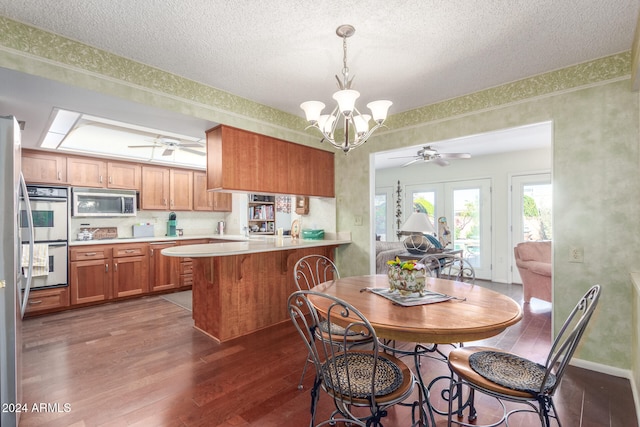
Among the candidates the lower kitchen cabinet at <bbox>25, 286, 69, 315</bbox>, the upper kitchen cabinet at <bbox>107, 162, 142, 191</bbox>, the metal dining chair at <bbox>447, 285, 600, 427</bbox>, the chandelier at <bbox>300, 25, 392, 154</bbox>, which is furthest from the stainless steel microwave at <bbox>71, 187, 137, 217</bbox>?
the metal dining chair at <bbox>447, 285, 600, 427</bbox>

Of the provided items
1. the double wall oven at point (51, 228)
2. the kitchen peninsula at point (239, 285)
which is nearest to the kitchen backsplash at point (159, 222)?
the double wall oven at point (51, 228)

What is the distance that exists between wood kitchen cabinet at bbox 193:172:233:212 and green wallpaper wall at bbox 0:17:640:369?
308 centimetres

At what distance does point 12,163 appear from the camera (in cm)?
169

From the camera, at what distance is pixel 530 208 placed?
5.45m

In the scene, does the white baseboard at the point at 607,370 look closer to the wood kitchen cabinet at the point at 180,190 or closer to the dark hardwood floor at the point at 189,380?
the dark hardwood floor at the point at 189,380

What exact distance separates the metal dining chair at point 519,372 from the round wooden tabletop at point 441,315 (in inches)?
9.0

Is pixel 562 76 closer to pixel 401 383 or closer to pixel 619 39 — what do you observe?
pixel 619 39

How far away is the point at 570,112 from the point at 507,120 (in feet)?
1.50

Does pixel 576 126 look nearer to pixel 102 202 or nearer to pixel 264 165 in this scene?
pixel 264 165

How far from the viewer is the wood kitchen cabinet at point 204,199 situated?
5785 mm

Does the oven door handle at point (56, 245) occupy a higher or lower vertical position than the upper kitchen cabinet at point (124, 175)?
lower

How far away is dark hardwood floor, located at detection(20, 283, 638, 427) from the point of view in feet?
6.24

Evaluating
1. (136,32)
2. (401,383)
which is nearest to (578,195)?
(401,383)

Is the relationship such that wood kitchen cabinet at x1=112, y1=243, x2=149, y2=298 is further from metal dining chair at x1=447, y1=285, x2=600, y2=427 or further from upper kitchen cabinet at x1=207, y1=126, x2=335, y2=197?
metal dining chair at x1=447, y1=285, x2=600, y2=427
